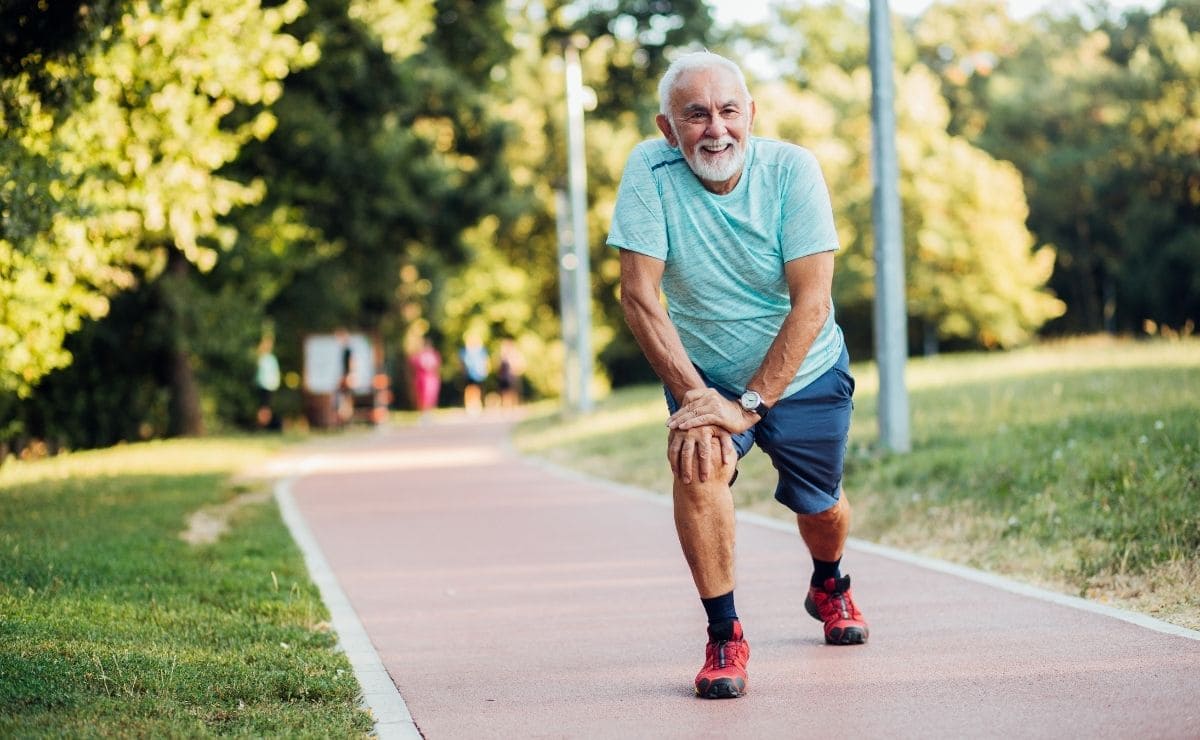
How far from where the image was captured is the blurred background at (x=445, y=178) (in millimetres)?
15688

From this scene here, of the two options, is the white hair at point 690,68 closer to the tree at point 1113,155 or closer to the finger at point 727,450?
the finger at point 727,450

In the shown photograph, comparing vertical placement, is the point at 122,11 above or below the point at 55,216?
above

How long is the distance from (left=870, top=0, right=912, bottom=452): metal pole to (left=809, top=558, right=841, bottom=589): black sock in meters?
6.14

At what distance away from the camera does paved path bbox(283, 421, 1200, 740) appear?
4.87 m

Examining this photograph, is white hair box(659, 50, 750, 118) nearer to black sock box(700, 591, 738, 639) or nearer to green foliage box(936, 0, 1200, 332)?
black sock box(700, 591, 738, 639)

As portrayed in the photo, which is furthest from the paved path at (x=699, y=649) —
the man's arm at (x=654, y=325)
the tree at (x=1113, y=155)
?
the tree at (x=1113, y=155)

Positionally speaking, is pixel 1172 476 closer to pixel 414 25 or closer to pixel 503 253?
pixel 414 25

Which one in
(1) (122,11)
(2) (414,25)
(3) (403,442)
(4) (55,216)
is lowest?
(3) (403,442)

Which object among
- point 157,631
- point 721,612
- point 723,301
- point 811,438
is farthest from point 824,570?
point 157,631

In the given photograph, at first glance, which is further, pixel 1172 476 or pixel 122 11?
pixel 122 11

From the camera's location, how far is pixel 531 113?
54031 mm

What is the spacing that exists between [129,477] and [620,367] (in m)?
46.7

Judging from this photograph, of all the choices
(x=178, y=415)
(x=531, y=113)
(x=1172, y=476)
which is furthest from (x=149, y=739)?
(x=531, y=113)

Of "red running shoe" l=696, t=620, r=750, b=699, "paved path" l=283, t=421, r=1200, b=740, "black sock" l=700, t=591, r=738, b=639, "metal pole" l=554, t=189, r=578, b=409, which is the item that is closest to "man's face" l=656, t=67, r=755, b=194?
"black sock" l=700, t=591, r=738, b=639
